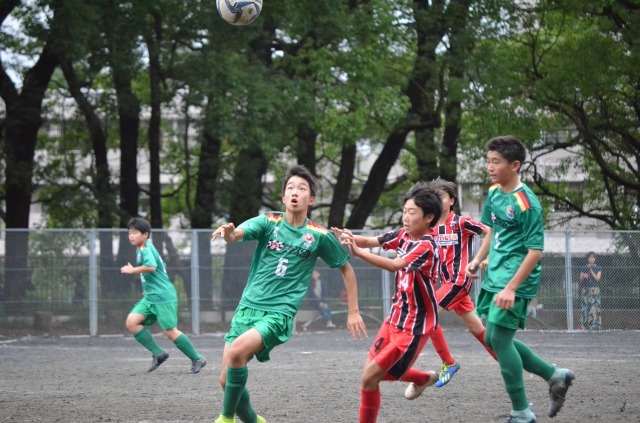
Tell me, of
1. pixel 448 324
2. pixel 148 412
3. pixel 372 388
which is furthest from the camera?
pixel 448 324

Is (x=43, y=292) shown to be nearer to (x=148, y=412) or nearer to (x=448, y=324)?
(x=448, y=324)

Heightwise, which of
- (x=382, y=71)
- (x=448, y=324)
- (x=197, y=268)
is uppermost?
(x=382, y=71)

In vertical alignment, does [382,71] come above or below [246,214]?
above

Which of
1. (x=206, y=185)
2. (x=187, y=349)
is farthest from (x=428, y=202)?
(x=206, y=185)

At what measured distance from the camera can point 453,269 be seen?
30.6ft

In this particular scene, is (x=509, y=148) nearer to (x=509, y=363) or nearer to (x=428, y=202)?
(x=428, y=202)

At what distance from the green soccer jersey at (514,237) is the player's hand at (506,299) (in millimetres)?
241

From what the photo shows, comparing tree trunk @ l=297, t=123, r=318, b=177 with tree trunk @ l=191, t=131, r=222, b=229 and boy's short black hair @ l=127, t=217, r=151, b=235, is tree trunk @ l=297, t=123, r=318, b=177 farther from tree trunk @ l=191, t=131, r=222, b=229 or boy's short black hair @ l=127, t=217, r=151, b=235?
boy's short black hair @ l=127, t=217, r=151, b=235

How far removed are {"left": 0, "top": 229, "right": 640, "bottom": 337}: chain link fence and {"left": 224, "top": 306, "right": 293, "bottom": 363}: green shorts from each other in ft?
42.5

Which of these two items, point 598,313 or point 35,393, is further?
point 598,313

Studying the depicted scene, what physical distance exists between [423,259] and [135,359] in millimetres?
8724

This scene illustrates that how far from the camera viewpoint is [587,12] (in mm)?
21516

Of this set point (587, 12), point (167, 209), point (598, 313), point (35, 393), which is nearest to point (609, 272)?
point (598, 313)

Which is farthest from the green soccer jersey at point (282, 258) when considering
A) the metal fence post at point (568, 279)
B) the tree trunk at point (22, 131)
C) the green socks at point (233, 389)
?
the tree trunk at point (22, 131)
